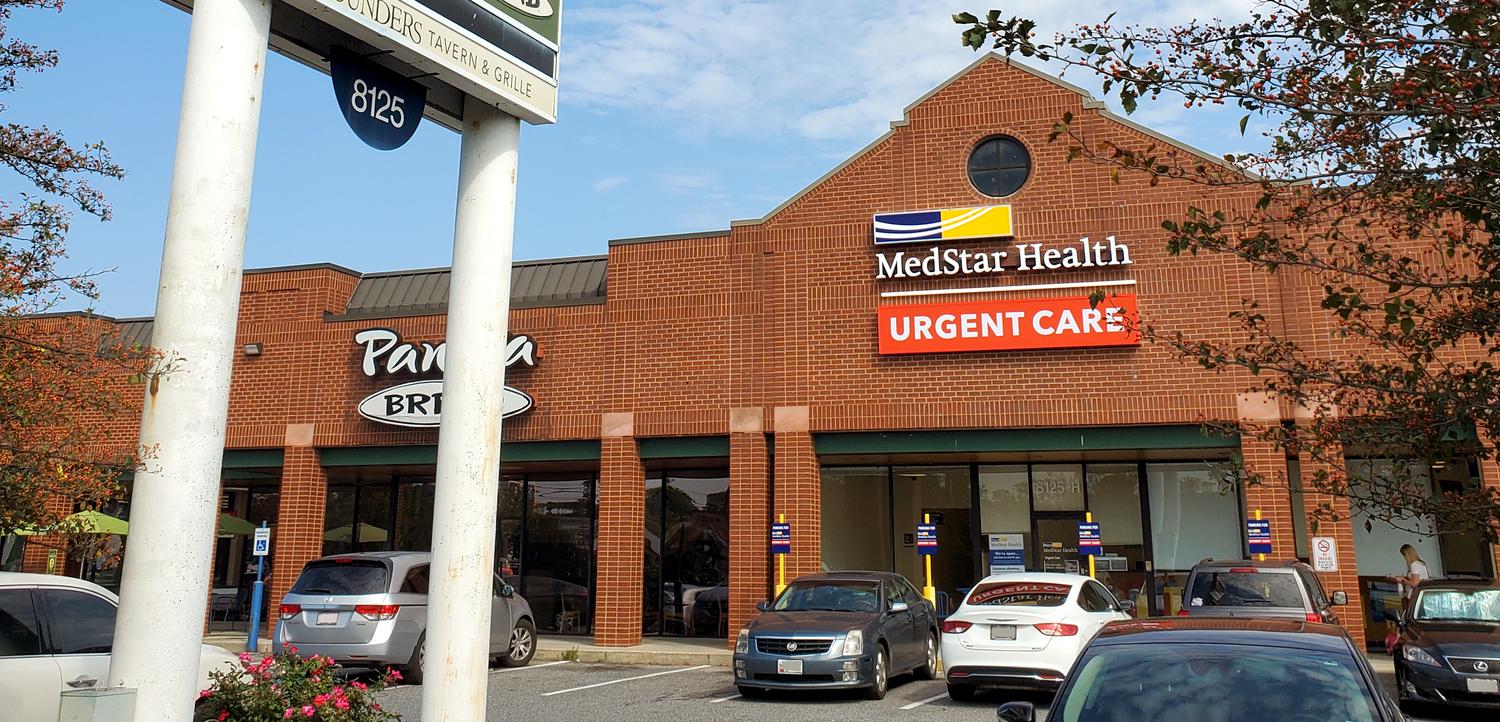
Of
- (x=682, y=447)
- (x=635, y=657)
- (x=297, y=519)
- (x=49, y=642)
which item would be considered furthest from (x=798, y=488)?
(x=49, y=642)

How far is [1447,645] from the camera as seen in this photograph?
454 inches

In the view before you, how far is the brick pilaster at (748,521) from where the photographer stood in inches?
758

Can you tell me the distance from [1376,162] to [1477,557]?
642 inches

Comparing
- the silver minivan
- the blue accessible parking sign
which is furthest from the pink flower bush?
the blue accessible parking sign

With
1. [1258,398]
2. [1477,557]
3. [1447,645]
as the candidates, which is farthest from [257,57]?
[1477,557]

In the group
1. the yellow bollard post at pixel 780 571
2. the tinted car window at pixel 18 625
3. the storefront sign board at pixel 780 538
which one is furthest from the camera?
the yellow bollard post at pixel 780 571

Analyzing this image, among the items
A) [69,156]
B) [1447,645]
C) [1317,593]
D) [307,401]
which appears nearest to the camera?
[69,156]

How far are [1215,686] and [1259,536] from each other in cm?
1350

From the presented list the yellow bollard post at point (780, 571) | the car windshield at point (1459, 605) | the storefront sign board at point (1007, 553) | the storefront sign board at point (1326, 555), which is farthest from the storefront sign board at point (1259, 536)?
the yellow bollard post at point (780, 571)

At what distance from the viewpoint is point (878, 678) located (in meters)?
12.8

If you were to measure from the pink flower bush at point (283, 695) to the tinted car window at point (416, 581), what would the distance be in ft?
22.7

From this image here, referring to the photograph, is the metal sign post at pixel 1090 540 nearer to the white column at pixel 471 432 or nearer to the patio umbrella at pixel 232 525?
the white column at pixel 471 432

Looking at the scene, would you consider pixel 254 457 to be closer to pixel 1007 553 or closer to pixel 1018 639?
pixel 1007 553

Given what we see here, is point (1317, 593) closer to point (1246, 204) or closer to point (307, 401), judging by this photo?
point (1246, 204)
